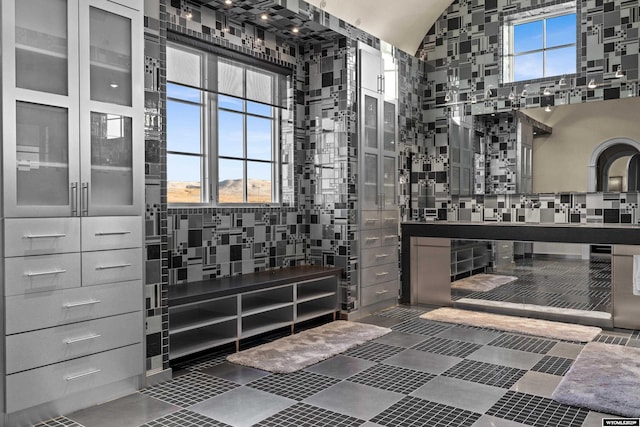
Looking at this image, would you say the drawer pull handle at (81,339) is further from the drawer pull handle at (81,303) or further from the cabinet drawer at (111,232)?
the cabinet drawer at (111,232)

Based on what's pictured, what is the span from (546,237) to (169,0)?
159 inches

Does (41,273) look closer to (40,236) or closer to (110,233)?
(40,236)

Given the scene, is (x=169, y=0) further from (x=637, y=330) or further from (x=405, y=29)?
(x=637, y=330)

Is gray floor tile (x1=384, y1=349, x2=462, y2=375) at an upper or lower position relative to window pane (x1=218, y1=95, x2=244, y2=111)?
lower

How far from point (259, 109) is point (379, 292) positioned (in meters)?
2.28

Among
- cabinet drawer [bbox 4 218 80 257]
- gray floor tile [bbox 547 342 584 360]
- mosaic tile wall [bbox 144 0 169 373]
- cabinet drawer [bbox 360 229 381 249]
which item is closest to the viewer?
cabinet drawer [bbox 4 218 80 257]

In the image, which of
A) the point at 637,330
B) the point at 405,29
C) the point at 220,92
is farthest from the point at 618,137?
the point at 220,92

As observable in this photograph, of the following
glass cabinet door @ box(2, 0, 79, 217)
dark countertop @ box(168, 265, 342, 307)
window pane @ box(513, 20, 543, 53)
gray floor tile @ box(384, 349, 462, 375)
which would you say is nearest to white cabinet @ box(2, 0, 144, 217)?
glass cabinet door @ box(2, 0, 79, 217)

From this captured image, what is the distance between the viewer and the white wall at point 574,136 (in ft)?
17.1

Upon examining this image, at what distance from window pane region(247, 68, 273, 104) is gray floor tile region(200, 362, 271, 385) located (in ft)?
8.27

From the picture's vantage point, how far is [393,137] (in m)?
5.88

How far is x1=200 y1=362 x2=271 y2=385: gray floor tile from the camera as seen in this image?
3502mm

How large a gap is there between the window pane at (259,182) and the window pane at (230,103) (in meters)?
0.54

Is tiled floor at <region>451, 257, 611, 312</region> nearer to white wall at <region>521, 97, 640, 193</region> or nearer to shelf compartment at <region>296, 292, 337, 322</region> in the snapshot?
white wall at <region>521, 97, 640, 193</region>
